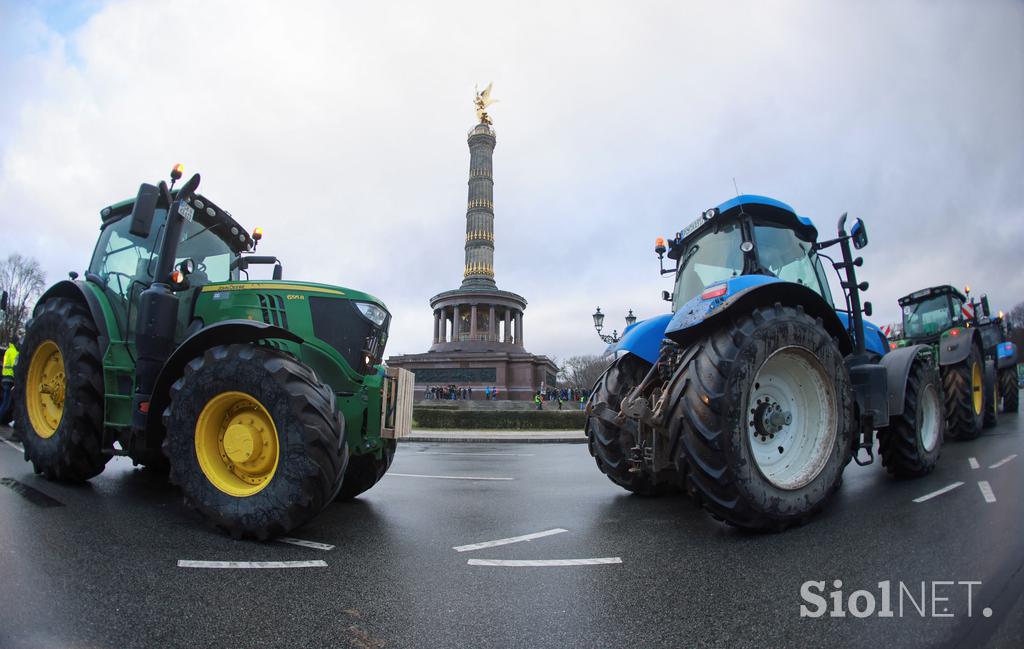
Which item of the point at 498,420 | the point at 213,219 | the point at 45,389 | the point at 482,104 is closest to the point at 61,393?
the point at 45,389

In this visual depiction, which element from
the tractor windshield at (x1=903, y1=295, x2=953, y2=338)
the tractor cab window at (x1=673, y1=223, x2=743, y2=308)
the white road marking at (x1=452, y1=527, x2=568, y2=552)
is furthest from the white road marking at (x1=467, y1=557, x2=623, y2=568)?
the tractor windshield at (x1=903, y1=295, x2=953, y2=338)

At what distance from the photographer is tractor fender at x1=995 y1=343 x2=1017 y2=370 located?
11508mm

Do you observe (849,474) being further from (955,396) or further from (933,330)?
(933,330)

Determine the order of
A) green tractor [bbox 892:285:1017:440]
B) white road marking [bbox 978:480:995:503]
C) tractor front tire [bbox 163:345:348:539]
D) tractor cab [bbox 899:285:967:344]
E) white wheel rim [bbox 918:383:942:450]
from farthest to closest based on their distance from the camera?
tractor cab [bbox 899:285:967:344] < green tractor [bbox 892:285:1017:440] < white wheel rim [bbox 918:383:942:450] < white road marking [bbox 978:480:995:503] < tractor front tire [bbox 163:345:348:539]

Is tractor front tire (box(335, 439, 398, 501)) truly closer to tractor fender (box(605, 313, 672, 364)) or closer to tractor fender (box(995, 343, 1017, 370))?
tractor fender (box(605, 313, 672, 364))

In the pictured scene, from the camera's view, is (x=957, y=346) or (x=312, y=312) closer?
(x=312, y=312)

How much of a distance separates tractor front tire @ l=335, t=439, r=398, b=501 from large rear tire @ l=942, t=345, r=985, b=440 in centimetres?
865

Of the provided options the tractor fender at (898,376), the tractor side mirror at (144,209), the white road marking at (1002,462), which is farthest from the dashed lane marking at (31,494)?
the white road marking at (1002,462)

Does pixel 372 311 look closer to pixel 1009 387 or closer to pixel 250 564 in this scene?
pixel 250 564

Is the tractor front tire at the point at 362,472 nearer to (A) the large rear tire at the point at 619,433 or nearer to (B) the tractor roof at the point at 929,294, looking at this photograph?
(A) the large rear tire at the point at 619,433

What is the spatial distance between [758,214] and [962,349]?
19.9 ft

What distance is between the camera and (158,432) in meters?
3.98

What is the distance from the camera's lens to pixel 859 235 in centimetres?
491

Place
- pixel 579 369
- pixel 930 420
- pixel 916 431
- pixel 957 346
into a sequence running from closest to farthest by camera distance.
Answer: pixel 916 431 < pixel 930 420 < pixel 957 346 < pixel 579 369
